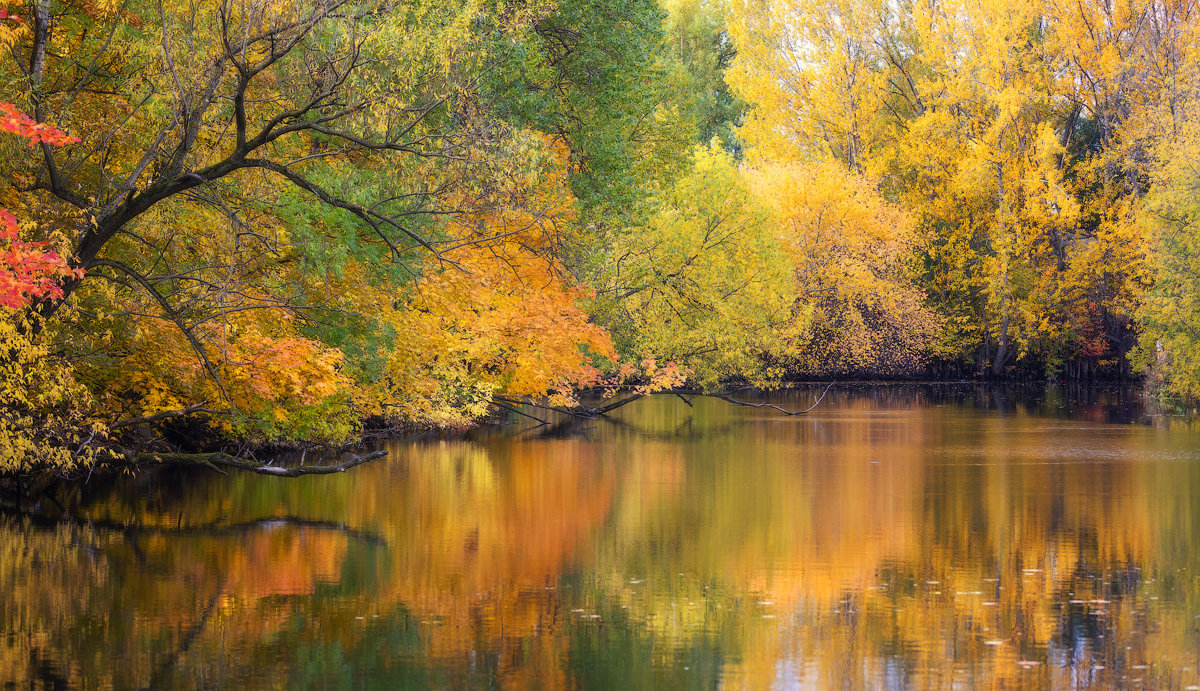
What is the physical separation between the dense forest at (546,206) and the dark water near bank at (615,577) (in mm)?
2161

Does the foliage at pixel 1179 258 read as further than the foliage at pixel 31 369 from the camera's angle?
Yes

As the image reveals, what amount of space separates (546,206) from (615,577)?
1404 cm

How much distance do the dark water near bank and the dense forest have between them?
2.16 meters

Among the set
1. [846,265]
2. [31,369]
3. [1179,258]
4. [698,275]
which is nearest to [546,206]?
[31,369]

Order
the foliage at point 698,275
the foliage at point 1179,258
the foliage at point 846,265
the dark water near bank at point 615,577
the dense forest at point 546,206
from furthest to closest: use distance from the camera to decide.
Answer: the foliage at point 846,265
the foliage at point 1179,258
the foliage at point 698,275
the dense forest at point 546,206
the dark water near bank at point 615,577

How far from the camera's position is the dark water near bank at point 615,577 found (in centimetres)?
974

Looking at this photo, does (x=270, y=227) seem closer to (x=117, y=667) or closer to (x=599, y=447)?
(x=117, y=667)

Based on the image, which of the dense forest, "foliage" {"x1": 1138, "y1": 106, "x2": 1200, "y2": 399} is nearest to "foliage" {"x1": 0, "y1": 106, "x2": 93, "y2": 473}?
the dense forest

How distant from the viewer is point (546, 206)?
2642 cm

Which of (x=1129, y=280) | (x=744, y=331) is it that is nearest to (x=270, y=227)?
(x=744, y=331)

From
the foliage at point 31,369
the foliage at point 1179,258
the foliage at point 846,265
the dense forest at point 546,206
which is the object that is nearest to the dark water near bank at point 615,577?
the foliage at point 31,369

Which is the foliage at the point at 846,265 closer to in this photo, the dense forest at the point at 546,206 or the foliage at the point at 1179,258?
the dense forest at the point at 546,206

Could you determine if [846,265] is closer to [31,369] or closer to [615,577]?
[615,577]

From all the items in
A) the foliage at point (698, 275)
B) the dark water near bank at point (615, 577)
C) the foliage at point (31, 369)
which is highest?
the foliage at point (698, 275)
